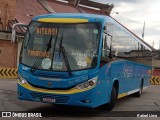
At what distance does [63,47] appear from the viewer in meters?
10.6

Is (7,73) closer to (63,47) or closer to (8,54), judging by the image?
(8,54)

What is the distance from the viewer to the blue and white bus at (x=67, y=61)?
1024 cm

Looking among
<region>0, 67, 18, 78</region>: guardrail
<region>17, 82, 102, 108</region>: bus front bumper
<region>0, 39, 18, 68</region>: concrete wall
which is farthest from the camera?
<region>0, 39, 18, 68</region>: concrete wall

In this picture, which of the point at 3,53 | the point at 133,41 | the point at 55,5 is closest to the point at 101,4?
the point at 55,5

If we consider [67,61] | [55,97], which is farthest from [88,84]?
[55,97]

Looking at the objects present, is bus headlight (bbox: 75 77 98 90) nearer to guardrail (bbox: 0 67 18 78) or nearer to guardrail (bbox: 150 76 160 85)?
guardrail (bbox: 0 67 18 78)

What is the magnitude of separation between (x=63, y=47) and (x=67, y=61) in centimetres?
46

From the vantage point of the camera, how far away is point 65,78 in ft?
33.6

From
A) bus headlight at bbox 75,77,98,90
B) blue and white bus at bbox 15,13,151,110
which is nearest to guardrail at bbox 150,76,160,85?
blue and white bus at bbox 15,13,151,110

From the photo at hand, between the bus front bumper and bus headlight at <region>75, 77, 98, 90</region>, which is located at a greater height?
bus headlight at <region>75, 77, 98, 90</region>

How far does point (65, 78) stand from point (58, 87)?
0.31 m

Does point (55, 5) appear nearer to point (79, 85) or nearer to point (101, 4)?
point (101, 4)

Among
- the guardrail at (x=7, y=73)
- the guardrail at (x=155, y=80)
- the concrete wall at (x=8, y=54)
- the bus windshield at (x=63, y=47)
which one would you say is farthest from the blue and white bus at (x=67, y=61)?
the concrete wall at (x=8, y=54)

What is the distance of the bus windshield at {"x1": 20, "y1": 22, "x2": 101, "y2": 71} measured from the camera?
34.3ft
